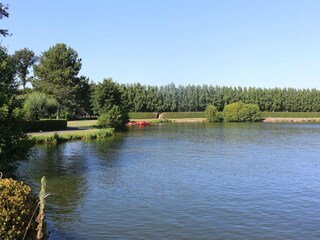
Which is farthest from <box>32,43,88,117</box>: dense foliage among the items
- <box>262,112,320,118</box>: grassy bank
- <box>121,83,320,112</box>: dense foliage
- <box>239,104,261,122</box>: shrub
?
<box>262,112,320,118</box>: grassy bank

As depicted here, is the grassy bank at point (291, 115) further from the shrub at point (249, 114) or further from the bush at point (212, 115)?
the bush at point (212, 115)

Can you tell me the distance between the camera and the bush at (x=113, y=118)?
220ft

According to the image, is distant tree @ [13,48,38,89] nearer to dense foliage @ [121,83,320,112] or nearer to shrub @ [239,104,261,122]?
dense foliage @ [121,83,320,112]

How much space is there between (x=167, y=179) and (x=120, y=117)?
50.8m

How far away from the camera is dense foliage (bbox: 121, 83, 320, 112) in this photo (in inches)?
5241

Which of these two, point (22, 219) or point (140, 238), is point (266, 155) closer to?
point (140, 238)

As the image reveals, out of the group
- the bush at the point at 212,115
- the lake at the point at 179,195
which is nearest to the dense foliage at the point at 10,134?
the lake at the point at 179,195

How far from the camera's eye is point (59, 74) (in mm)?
84062

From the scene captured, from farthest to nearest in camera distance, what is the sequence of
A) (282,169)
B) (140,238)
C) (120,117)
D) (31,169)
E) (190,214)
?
1. (120,117)
2. (282,169)
3. (31,169)
4. (190,214)
5. (140,238)

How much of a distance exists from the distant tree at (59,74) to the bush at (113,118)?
52.5ft

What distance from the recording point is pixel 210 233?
13.2m

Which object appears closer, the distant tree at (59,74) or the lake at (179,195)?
the lake at (179,195)

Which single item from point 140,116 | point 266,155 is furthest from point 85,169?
point 140,116

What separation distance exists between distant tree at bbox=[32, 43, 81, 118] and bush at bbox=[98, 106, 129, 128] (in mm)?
16005
